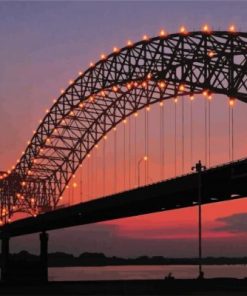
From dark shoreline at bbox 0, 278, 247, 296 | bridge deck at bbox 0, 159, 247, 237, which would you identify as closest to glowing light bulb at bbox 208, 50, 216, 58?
bridge deck at bbox 0, 159, 247, 237

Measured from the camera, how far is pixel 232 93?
67125 millimetres

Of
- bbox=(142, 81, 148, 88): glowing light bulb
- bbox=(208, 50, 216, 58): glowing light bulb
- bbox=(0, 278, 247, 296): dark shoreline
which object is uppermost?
bbox=(142, 81, 148, 88): glowing light bulb

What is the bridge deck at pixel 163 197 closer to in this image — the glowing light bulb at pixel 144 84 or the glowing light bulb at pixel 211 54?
the glowing light bulb at pixel 211 54

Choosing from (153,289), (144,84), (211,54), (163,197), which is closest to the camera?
(153,289)

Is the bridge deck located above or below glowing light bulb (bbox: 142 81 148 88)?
below

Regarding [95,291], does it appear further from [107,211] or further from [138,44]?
[107,211]

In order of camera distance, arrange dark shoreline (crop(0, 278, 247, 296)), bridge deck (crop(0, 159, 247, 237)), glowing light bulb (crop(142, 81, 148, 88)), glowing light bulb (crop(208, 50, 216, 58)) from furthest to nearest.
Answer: glowing light bulb (crop(142, 81, 148, 88)), glowing light bulb (crop(208, 50, 216, 58)), bridge deck (crop(0, 159, 247, 237)), dark shoreline (crop(0, 278, 247, 296))

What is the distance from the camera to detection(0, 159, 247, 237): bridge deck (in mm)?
67000

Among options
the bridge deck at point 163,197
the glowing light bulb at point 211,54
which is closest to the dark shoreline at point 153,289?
the bridge deck at point 163,197

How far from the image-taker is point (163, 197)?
3167 inches

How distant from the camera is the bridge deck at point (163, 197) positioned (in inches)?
2638

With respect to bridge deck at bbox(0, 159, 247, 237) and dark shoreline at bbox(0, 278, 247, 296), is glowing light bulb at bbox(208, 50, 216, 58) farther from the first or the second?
dark shoreline at bbox(0, 278, 247, 296)

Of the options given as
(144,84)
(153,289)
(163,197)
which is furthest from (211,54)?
(153,289)

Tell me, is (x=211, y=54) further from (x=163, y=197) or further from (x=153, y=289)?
(x=153, y=289)
